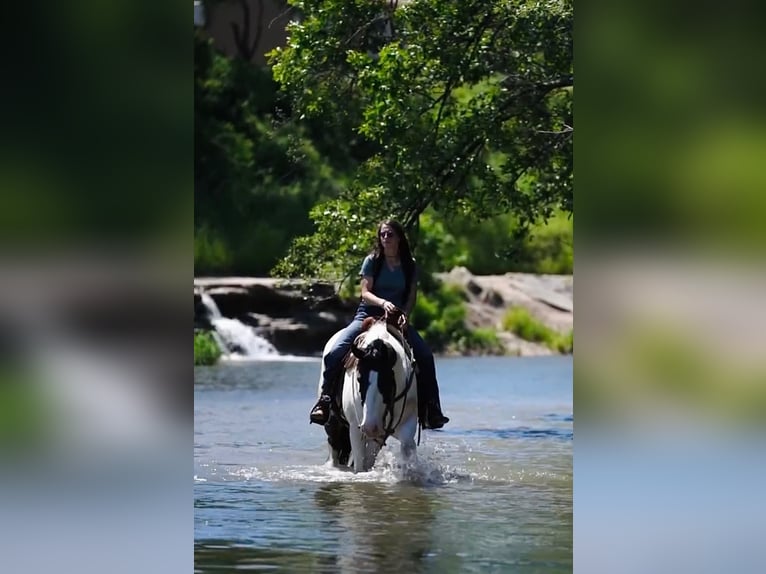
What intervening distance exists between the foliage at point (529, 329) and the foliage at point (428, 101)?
1236cm

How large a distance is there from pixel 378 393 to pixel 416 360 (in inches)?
18.5

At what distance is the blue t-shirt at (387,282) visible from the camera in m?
9.92

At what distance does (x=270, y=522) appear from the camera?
8.51 m

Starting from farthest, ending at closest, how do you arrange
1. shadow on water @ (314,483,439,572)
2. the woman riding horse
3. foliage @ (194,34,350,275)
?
foliage @ (194,34,350,275)
the woman riding horse
shadow on water @ (314,483,439,572)

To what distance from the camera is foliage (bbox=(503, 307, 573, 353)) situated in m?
26.2

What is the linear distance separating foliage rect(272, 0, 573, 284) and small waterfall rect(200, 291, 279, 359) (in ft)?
35.7

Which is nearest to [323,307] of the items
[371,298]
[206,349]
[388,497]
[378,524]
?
[206,349]

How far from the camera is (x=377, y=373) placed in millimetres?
9578

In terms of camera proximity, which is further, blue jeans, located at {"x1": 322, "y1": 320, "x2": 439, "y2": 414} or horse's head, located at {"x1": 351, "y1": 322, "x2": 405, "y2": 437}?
blue jeans, located at {"x1": 322, "y1": 320, "x2": 439, "y2": 414}

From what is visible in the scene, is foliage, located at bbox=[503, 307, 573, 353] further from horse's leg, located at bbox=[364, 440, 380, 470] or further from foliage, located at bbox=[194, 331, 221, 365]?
horse's leg, located at bbox=[364, 440, 380, 470]

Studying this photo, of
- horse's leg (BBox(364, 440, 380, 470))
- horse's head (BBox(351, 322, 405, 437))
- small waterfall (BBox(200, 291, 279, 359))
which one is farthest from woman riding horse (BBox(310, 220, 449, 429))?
small waterfall (BBox(200, 291, 279, 359))

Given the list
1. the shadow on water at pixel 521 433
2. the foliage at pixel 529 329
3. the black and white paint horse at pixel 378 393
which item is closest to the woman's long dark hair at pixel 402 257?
the black and white paint horse at pixel 378 393
